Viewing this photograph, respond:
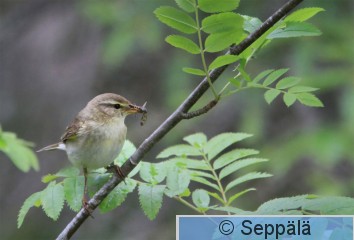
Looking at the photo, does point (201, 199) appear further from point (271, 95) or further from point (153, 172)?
point (271, 95)

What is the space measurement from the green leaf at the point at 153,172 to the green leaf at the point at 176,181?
2cm

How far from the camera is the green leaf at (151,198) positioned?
4.34 ft

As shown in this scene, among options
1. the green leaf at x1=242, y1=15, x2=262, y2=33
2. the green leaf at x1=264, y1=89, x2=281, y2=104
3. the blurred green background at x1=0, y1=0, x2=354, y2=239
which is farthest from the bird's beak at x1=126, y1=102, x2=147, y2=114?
the blurred green background at x1=0, y1=0, x2=354, y2=239

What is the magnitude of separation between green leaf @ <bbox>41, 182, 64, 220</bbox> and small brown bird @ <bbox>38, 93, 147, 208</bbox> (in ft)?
0.55

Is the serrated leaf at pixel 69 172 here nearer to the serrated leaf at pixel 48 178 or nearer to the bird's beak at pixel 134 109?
the serrated leaf at pixel 48 178

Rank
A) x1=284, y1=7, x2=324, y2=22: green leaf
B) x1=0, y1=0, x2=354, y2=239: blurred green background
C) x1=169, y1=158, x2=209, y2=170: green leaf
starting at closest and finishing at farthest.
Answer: x1=284, y1=7, x2=324, y2=22: green leaf < x1=169, y1=158, x2=209, y2=170: green leaf < x1=0, y1=0, x2=354, y2=239: blurred green background

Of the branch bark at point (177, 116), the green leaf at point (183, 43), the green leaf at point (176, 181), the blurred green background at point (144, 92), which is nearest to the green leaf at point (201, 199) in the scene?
the green leaf at point (176, 181)

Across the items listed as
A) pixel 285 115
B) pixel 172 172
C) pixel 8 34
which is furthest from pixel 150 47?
pixel 172 172

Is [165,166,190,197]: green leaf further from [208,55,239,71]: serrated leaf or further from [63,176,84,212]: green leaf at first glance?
[208,55,239,71]: serrated leaf

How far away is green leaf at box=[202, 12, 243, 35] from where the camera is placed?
3.92ft

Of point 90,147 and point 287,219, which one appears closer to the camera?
point 287,219

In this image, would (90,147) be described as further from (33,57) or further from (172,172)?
(33,57)

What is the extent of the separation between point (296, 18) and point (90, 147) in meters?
0.64

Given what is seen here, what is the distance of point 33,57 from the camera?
4621 millimetres
